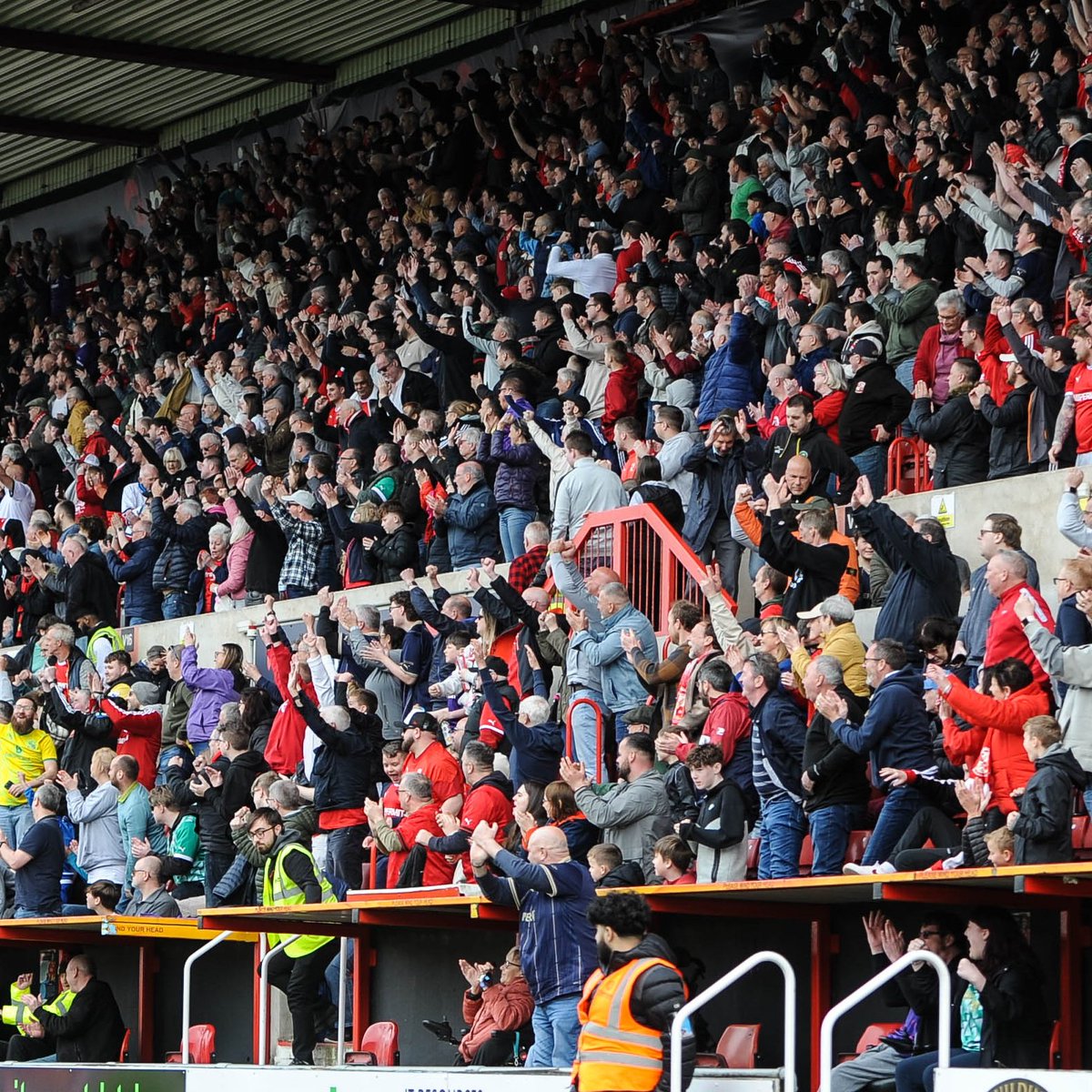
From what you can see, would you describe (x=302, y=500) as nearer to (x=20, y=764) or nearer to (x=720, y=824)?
(x=20, y=764)

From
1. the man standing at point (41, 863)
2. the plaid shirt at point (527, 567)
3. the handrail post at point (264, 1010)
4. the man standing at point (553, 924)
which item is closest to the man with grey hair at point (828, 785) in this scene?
the man standing at point (553, 924)

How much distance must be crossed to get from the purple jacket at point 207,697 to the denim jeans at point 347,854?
2.71 m

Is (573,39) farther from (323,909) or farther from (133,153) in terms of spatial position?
(323,909)

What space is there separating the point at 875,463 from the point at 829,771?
4157mm

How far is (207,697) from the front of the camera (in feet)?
50.6

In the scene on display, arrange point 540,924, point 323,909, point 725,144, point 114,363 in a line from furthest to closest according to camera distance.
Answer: point 114,363
point 725,144
point 323,909
point 540,924

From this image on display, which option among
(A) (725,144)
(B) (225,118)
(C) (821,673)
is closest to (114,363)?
(B) (225,118)

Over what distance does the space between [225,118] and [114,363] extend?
624 cm

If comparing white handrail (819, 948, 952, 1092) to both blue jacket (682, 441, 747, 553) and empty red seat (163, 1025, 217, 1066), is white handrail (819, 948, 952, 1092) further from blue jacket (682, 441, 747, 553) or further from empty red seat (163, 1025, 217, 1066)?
empty red seat (163, 1025, 217, 1066)

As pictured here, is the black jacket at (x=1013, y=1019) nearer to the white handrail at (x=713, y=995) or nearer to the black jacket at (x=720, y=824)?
the white handrail at (x=713, y=995)

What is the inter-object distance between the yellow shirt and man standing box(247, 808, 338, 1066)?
3.56 meters

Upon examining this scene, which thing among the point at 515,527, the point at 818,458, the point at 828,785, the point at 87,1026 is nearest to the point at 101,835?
the point at 87,1026

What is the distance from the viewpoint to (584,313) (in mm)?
17484

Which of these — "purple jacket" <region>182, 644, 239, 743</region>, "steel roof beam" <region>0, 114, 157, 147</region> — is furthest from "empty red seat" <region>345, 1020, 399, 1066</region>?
"steel roof beam" <region>0, 114, 157, 147</region>
